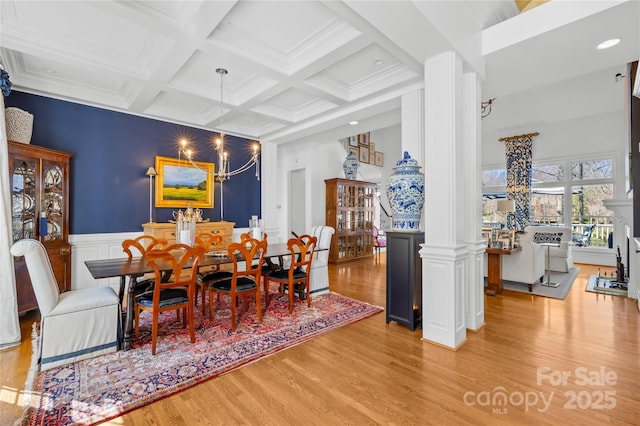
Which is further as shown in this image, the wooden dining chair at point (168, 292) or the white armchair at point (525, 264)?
the white armchair at point (525, 264)

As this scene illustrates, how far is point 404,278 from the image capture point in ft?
9.86

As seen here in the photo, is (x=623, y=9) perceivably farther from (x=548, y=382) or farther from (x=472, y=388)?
(x=472, y=388)

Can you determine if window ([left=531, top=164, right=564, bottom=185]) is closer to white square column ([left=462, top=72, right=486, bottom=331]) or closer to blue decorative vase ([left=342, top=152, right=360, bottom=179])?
blue decorative vase ([left=342, top=152, right=360, bottom=179])

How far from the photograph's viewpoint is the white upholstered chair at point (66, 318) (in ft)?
7.32

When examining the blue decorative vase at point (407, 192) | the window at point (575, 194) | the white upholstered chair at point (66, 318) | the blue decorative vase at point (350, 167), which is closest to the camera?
the white upholstered chair at point (66, 318)

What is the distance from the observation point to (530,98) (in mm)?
5344

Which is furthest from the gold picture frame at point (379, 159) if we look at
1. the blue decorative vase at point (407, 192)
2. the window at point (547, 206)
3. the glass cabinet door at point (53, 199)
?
the glass cabinet door at point (53, 199)

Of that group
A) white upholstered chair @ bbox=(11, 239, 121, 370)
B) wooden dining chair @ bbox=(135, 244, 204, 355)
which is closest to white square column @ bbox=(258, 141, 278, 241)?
wooden dining chair @ bbox=(135, 244, 204, 355)

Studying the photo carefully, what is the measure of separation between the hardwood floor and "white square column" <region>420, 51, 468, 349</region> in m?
0.25

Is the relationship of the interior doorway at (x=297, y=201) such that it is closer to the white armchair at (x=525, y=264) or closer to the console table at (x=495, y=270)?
the console table at (x=495, y=270)

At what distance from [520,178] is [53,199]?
899cm

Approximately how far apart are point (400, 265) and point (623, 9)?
2640 millimetres

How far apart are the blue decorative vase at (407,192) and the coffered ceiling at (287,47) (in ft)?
3.33

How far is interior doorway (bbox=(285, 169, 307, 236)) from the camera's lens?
714 cm
